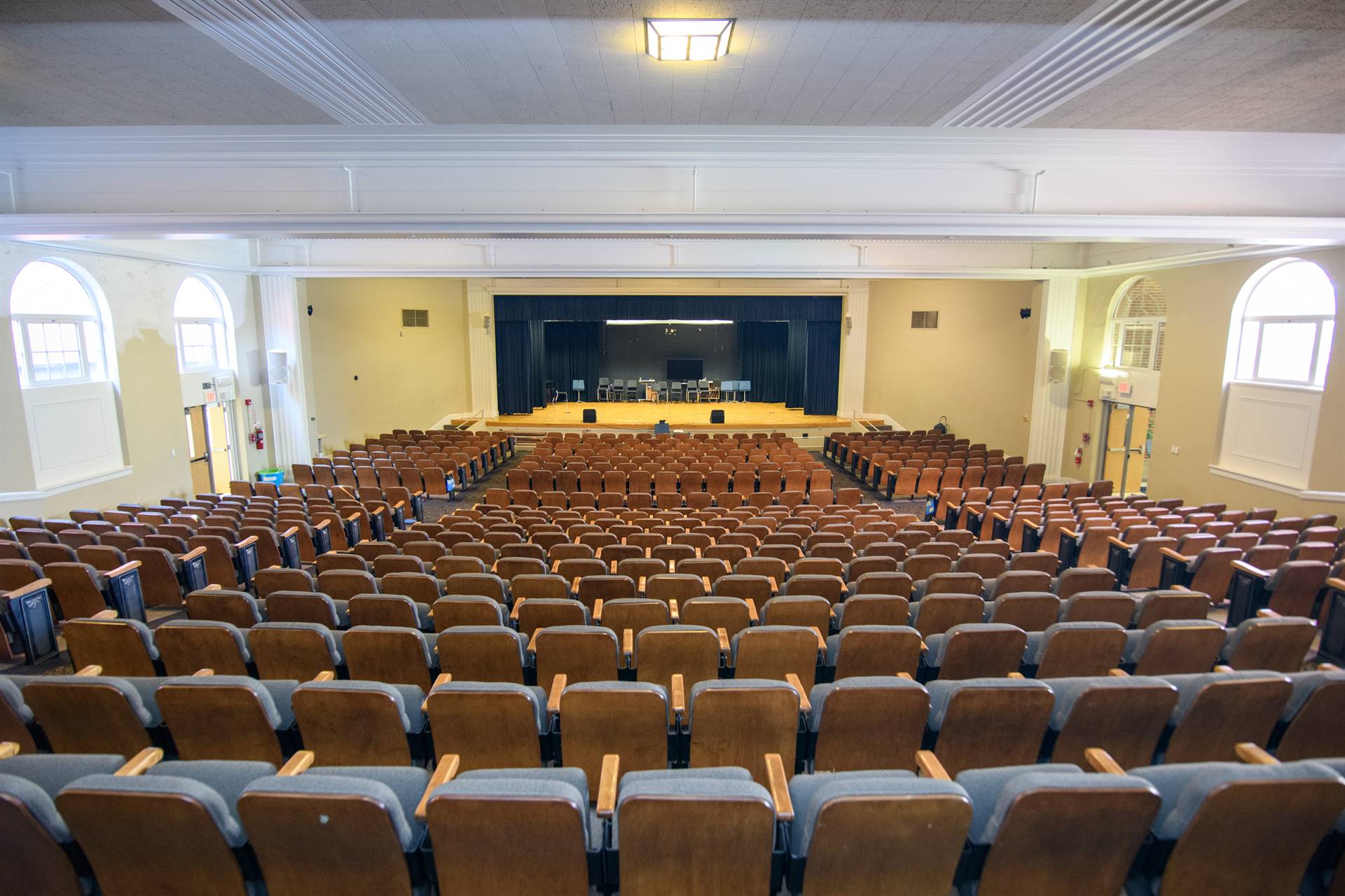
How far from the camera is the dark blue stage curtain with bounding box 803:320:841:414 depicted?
774 inches

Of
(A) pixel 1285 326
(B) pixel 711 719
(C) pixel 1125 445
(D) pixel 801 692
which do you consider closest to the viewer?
(B) pixel 711 719

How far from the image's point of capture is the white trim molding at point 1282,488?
335 inches

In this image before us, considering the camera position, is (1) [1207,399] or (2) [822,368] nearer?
(1) [1207,399]

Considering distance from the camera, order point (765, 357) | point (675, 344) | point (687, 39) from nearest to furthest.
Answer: point (687, 39)
point (765, 357)
point (675, 344)

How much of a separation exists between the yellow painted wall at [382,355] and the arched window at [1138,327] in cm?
1525

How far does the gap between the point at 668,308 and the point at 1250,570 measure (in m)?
15.3

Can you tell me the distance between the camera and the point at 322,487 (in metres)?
9.50

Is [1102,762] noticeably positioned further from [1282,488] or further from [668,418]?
[668,418]

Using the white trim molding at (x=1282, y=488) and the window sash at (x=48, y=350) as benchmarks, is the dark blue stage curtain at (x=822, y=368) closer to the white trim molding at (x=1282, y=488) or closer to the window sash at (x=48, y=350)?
the white trim molding at (x=1282, y=488)

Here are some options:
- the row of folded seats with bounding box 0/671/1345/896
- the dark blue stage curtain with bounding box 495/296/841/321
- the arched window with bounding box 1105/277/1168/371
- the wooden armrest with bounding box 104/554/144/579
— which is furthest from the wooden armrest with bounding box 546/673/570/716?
the dark blue stage curtain with bounding box 495/296/841/321

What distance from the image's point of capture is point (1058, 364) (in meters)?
13.5

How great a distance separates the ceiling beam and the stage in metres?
11.8

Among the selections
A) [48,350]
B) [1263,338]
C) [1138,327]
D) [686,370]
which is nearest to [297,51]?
[48,350]

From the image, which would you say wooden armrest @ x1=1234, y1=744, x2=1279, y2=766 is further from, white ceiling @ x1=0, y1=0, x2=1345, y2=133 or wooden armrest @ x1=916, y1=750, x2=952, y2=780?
white ceiling @ x1=0, y1=0, x2=1345, y2=133
